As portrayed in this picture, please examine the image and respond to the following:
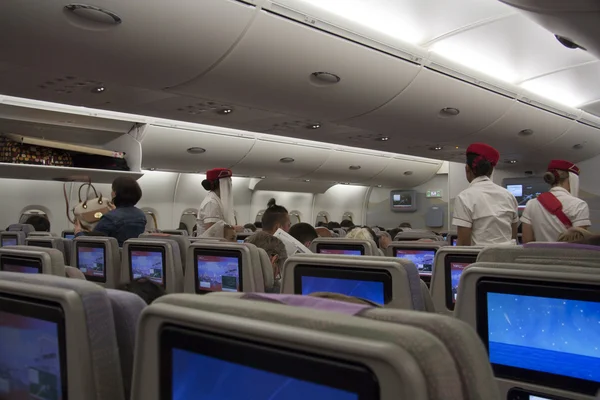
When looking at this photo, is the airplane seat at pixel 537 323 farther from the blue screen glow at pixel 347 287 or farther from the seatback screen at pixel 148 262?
the seatback screen at pixel 148 262

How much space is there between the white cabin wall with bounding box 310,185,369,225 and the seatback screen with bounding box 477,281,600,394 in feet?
53.8

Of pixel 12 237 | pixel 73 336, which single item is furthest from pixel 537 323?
pixel 12 237

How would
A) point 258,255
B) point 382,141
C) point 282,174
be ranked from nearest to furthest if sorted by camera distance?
point 258,255 → point 382,141 → point 282,174

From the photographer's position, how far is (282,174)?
1389 cm

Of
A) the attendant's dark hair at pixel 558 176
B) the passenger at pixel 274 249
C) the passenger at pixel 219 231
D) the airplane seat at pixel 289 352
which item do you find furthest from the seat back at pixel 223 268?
the attendant's dark hair at pixel 558 176

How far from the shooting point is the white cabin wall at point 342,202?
1847 cm

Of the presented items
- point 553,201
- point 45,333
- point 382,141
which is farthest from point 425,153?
point 45,333

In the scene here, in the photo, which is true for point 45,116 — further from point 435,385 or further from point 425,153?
point 435,385

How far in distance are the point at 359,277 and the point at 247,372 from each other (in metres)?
1.59

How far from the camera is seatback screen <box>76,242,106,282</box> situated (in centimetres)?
493

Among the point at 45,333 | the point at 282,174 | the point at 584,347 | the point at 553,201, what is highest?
the point at 282,174

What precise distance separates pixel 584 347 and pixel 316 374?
1223 mm

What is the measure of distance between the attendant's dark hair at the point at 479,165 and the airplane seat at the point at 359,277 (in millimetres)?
2020

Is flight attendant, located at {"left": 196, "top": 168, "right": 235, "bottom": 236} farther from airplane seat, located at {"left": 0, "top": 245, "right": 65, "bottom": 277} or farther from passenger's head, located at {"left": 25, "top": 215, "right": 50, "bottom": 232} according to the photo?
passenger's head, located at {"left": 25, "top": 215, "right": 50, "bottom": 232}
